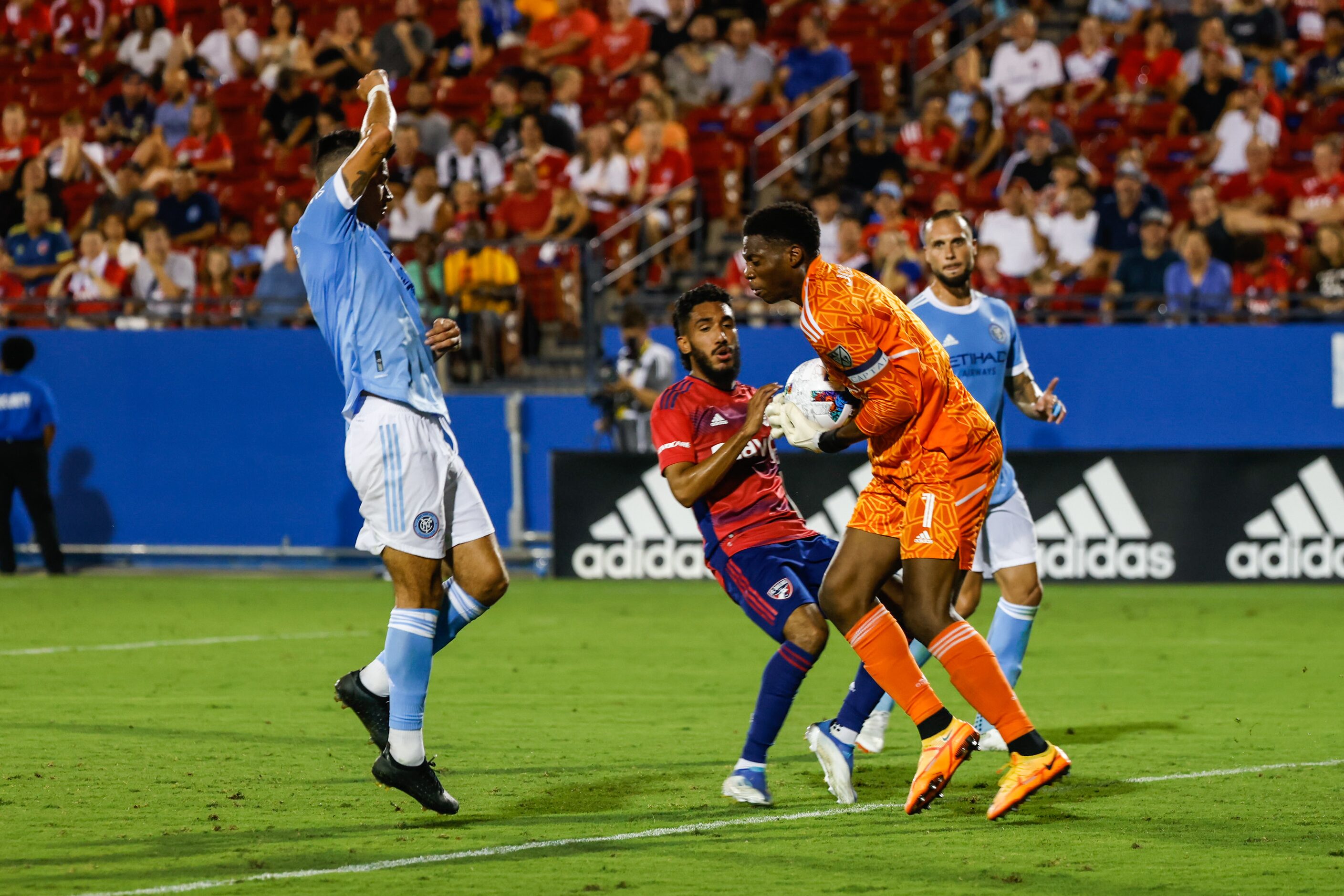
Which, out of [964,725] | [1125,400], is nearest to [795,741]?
[964,725]

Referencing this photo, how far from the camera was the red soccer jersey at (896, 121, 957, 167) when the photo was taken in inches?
738

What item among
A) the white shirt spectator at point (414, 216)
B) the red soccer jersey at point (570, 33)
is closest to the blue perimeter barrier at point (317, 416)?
the white shirt spectator at point (414, 216)

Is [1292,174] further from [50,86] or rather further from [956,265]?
[50,86]

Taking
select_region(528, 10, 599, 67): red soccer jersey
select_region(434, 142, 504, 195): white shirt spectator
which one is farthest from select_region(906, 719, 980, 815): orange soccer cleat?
select_region(528, 10, 599, 67): red soccer jersey

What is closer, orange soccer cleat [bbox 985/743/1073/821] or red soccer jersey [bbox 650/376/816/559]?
orange soccer cleat [bbox 985/743/1073/821]

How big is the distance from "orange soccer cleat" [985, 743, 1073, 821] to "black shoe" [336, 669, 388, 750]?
7.09 feet

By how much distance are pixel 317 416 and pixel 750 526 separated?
37.9ft

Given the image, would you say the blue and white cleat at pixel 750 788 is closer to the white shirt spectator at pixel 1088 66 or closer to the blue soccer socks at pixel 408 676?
the blue soccer socks at pixel 408 676

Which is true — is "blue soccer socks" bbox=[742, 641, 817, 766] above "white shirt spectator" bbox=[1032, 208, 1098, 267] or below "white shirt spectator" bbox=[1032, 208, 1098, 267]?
below

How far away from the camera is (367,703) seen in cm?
652

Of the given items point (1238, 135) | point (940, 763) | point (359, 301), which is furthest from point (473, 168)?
point (940, 763)

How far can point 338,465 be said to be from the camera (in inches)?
693

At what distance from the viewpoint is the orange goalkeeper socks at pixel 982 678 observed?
609cm

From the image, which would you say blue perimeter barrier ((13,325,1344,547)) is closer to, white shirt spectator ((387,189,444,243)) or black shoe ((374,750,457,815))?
white shirt spectator ((387,189,444,243))
